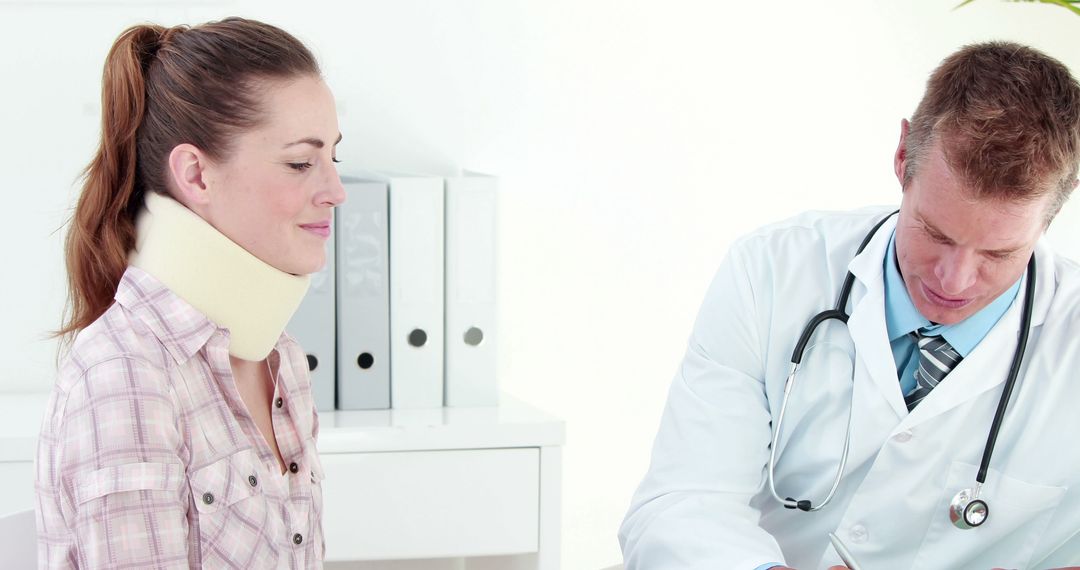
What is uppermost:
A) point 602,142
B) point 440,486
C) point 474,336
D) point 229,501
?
point 602,142

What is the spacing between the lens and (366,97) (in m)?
2.07

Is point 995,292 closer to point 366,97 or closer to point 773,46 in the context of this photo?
point 773,46

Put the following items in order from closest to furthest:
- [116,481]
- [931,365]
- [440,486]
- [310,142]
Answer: [116,481], [310,142], [931,365], [440,486]

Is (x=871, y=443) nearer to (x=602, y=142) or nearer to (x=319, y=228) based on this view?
(x=319, y=228)

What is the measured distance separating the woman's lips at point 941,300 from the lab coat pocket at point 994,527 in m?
0.21

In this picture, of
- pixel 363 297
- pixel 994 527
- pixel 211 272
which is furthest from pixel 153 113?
pixel 994 527

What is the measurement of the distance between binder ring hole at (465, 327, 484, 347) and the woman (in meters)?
0.57

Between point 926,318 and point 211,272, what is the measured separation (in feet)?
2.95

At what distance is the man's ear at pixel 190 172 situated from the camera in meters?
1.20

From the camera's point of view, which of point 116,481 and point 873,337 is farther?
point 873,337

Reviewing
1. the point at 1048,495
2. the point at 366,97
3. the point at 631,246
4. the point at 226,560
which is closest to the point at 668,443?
the point at 1048,495

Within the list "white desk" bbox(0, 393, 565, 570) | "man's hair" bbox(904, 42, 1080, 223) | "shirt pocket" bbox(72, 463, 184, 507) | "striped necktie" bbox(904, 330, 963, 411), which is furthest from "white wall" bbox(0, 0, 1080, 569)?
"shirt pocket" bbox(72, 463, 184, 507)

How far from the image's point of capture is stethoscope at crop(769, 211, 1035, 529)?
130cm

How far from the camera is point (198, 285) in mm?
1205
